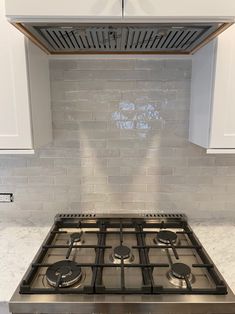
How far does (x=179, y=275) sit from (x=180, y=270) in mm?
27

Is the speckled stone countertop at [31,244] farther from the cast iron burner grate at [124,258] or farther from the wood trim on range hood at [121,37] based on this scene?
the wood trim on range hood at [121,37]

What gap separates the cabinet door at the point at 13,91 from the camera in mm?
938

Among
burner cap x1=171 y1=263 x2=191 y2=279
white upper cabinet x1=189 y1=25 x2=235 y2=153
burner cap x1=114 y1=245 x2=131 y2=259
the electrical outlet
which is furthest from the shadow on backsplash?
burner cap x1=171 y1=263 x2=191 y2=279

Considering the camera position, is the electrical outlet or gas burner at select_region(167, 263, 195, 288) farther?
the electrical outlet

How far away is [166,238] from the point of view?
3.78ft

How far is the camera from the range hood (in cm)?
79

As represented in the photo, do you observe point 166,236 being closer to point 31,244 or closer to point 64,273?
point 64,273

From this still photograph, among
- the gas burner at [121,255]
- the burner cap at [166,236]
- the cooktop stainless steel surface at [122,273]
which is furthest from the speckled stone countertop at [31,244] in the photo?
the gas burner at [121,255]
